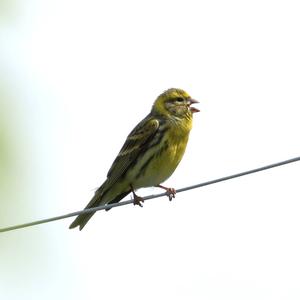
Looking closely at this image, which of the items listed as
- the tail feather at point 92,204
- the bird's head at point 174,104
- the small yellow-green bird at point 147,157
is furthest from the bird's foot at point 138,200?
the bird's head at point 174,104

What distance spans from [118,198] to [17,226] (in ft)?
14.5

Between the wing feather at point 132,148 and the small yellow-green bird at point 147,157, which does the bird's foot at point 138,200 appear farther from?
the wing feather at point 132,148

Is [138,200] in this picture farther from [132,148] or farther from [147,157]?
[132,148]

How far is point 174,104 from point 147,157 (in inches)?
43.1

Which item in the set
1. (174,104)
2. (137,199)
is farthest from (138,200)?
(174,104)

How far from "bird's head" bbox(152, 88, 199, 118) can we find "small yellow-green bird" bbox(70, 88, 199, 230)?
0.04ft

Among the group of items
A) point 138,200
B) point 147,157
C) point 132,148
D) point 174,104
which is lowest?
point 138,200

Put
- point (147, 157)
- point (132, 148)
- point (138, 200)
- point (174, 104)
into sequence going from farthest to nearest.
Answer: point (174, 104) → point (132, 148) → point (147, 157) → point (138, 200)

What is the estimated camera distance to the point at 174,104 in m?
9.53

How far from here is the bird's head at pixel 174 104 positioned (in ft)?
30.5

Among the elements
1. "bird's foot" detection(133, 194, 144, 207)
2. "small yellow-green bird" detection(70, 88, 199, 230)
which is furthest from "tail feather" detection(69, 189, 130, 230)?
"bird's foot" detection(133, 194, 144, 207)

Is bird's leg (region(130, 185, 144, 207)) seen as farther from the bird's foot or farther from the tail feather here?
the tail feather

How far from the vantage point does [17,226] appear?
4.62 m

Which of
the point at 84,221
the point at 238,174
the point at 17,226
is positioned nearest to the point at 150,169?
the point at 84,221
